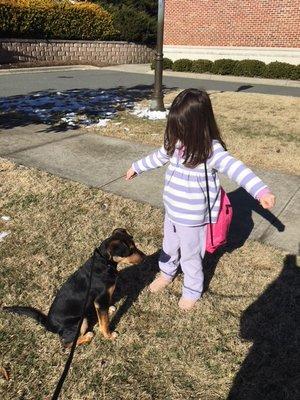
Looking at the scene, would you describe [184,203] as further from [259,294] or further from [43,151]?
[43,151]

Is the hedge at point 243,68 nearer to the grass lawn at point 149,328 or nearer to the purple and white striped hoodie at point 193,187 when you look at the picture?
the grass lawn at point 149,328

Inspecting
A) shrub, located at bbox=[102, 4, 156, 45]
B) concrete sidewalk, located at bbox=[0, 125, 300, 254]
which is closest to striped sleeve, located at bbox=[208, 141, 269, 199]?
concrete sidewalk, located at bbox=[0, 125, 300, 254]

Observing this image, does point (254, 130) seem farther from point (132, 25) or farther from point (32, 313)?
point (132, 25)

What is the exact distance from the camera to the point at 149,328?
3143mm

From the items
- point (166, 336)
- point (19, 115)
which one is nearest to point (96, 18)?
point (19, 115)

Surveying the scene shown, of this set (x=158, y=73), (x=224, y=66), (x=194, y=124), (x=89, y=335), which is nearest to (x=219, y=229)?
(x=194, y=124)

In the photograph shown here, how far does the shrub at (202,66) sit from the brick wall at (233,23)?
2.18m

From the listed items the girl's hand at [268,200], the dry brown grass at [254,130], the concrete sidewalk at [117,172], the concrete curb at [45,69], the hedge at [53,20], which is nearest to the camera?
the girl's hand at [268,200]

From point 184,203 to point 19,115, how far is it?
7.38 metres

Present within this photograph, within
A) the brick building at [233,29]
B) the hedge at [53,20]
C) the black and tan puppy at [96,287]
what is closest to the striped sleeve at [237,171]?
the black and tan puppy at [96,287]

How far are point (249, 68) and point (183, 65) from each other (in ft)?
10.9

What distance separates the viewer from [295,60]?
1895 centimetres

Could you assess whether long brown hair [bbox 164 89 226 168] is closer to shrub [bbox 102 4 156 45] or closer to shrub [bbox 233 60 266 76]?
shrub [bbox 233 60 266 76]

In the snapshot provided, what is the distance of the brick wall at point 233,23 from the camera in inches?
748
